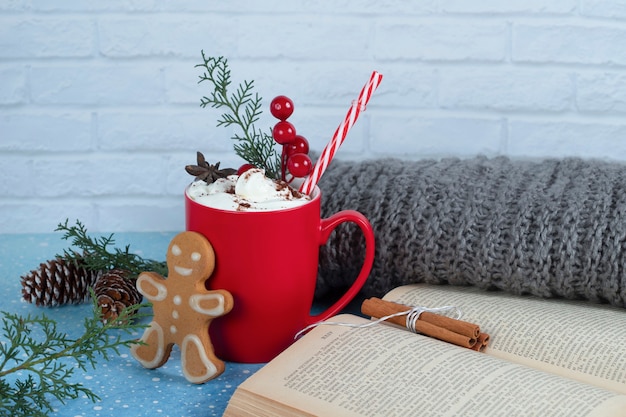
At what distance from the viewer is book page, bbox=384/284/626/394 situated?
0.68m

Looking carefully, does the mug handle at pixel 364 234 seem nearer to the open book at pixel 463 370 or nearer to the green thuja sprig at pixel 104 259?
the open book at pixel 463 370

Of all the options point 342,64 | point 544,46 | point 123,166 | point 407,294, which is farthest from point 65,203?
point 544,46

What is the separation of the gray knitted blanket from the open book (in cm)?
4

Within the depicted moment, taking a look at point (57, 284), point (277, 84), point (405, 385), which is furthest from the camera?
point (277, 84)

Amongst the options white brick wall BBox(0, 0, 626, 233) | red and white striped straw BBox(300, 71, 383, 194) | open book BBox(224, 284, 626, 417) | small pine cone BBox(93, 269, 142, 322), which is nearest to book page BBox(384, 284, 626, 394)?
open book BBox(224, 284, 626, 417)

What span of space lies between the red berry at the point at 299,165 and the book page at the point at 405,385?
6.0 inches

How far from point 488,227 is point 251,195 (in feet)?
0.77

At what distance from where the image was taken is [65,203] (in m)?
1.13

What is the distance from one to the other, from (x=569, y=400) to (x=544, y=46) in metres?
0.60

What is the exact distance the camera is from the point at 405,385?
631 mm

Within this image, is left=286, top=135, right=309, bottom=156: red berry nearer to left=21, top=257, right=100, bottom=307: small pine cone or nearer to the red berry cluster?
the red berry cluster

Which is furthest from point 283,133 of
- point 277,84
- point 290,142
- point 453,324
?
point 277,84

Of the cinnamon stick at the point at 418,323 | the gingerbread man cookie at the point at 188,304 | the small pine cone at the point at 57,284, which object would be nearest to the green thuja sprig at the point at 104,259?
the small pine cone at the point at 57,284

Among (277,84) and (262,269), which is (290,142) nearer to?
(262,269)
